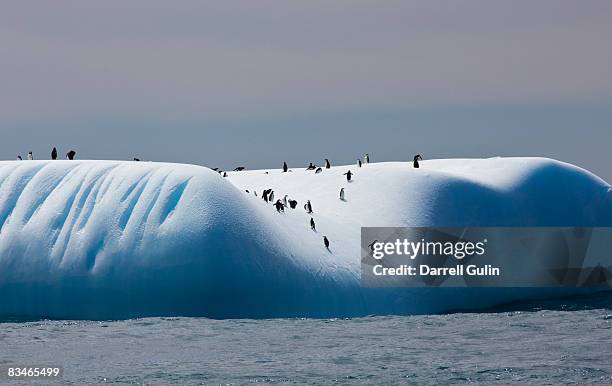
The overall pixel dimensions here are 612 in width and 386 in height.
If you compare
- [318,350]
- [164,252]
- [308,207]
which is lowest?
[318,350]

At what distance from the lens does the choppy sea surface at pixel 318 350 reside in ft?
76.7

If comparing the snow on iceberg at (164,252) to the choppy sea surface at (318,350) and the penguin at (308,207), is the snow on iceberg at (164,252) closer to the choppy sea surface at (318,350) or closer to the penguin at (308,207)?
the penguin at (308,207)

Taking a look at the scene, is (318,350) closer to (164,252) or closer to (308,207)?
(164,252)

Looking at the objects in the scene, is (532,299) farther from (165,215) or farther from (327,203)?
(165,215)

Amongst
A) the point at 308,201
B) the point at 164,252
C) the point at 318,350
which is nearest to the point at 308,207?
the point at 308,201

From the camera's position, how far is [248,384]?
882 inches

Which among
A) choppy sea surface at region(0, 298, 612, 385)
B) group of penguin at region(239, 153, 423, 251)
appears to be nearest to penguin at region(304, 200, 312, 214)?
group of penguin at region(239, 153, 423, 251)

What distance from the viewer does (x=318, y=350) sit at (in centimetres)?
2691

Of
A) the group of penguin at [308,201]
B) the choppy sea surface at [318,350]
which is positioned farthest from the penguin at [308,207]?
the choppy sea surface at [318,350]

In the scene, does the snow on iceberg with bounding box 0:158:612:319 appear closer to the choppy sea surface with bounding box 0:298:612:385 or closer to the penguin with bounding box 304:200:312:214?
the penguin with bounding box 304:200:312:214

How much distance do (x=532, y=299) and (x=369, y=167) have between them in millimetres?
7993

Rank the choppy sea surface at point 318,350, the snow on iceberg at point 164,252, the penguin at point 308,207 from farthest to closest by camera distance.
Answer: the penguin at point 308,207
the snow on iceberg at point 164,252
the choppy sea surface at point 318,350

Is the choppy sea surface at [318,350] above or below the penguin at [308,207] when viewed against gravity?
below

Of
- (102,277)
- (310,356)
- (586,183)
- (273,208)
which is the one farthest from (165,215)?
(586,183)
